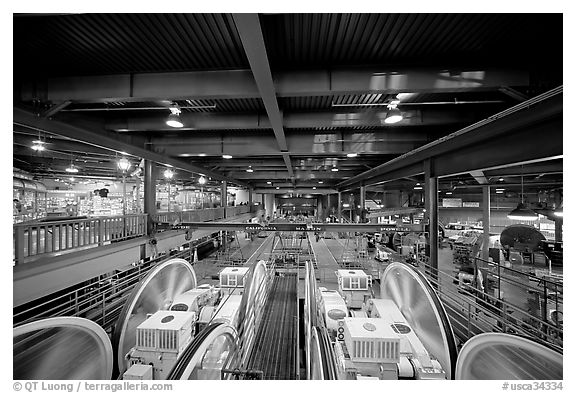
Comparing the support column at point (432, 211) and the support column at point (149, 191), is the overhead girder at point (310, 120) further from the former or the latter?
the support column at point (149, 191)

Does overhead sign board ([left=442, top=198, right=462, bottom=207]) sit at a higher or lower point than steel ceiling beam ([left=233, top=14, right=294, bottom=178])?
lower

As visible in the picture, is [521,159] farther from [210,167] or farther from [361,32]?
[210,167]

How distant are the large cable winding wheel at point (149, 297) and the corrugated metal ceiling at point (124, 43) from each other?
3266 mm

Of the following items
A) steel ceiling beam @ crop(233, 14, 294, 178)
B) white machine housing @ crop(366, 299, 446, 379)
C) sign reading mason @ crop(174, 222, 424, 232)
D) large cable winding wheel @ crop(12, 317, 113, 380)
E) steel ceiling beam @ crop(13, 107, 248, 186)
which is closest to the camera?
steel ceiling beam @ crop(233, 14, 294, 178)

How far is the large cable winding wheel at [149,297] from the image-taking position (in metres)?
3.12

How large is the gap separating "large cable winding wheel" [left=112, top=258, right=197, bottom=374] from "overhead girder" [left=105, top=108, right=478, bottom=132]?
292cm

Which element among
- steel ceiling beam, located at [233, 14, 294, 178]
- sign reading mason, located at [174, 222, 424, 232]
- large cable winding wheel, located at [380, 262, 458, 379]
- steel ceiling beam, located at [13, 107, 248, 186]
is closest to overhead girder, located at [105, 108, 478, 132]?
steel ceiling beam, located at [13, 107, 248, 186]

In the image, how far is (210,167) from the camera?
10.1 metres

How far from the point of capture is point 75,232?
15.1 feet

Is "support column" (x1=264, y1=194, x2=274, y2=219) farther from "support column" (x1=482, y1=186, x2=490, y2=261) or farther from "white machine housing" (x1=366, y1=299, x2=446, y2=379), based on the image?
"white machine housing" (x1=366, y1=299, x2=446, y2=379)

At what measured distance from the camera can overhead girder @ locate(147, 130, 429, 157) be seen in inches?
225

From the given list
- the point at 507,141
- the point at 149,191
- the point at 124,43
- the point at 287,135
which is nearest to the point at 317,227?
the point at 287,135

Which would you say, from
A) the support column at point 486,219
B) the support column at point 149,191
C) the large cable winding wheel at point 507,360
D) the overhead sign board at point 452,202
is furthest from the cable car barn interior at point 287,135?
the overhead sign board at point 452,202
